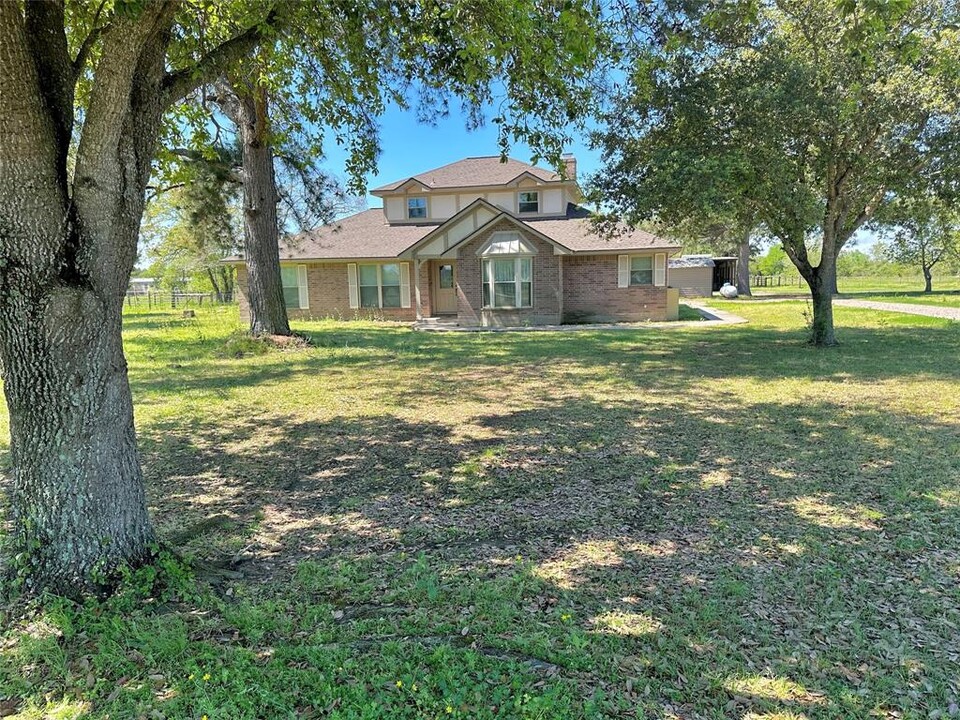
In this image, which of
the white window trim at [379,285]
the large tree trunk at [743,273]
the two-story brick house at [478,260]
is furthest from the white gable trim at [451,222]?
the large tree trunk at [743,273]

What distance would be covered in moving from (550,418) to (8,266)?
508cm

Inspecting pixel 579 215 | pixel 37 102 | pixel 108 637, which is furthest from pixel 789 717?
pixel 579 215

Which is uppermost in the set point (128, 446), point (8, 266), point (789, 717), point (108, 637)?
point (8, 266)

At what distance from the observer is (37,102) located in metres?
2.54

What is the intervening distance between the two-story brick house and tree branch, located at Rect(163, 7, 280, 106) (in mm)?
13073

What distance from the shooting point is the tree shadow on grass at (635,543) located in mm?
2393

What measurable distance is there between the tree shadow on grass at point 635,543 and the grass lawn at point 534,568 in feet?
0.05

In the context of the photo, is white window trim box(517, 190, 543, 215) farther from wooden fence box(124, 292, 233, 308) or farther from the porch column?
wooden fence box(124, 292, 233, 308)

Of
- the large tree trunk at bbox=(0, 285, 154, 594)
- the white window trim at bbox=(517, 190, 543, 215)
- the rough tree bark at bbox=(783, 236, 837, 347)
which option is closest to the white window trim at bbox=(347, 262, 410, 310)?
the white window trim at bbox=(517, 190, 543, 215)

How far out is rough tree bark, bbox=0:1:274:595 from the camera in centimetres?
252

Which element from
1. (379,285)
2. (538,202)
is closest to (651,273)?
(538,202)

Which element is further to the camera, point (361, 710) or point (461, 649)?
point (461, 649)

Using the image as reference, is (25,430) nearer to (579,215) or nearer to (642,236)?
(642,236)

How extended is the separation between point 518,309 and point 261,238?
8027 millimetres
